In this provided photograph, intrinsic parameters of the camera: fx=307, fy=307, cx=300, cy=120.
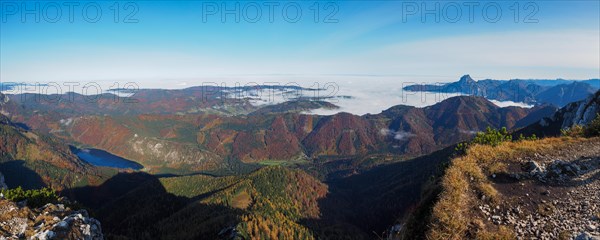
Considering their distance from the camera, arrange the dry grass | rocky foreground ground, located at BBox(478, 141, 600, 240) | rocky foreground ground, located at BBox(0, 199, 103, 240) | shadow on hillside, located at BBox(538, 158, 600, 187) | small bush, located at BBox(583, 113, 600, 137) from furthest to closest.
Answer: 1. rocky foreground ground, located at BBox(0, 199, 103, 240)
2. small bush, located at BBox(583, 113, 600, 137)
3. shadow on hillside, located at BBox(538, 158, 600, 187)
4. rocky foreground ground, located at BBox(478, 141, 600, 240)
5. the dry grass

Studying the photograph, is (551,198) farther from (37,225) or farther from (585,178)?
(37,225)

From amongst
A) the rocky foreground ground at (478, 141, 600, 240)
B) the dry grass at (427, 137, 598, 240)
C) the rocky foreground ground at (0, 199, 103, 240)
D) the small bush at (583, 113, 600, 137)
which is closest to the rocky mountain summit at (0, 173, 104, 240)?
the rocky foreground ground at (0, 199, 103, 240)

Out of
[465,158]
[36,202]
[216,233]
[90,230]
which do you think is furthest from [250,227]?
[465,158]

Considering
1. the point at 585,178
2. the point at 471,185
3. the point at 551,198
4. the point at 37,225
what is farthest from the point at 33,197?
the point at 585,178

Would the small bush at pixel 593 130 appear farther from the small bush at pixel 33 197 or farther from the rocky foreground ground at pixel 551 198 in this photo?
the small bush at pixel 33 197

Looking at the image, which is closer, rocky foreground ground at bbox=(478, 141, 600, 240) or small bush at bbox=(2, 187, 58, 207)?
rocky foreground ground at bbox=(478, 141, 600, 240)

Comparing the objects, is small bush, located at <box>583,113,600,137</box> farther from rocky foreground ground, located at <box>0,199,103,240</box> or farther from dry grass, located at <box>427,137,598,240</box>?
rocky foreground ground, located at <box>0,199,103,240</box>
